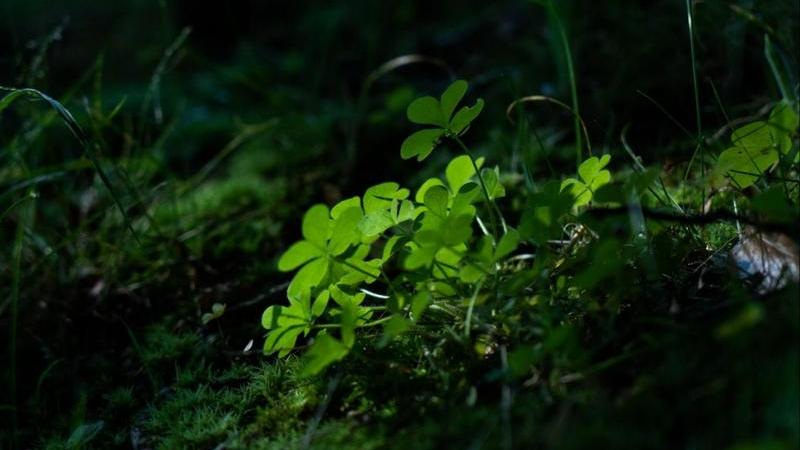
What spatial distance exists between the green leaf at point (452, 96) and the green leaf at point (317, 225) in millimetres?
335

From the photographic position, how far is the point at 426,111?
1371 millimetres

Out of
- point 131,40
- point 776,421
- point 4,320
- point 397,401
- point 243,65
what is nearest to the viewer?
point 776,421

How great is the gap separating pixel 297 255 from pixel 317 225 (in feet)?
0.22

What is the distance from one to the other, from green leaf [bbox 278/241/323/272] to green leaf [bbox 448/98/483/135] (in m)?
0.39

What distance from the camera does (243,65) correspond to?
4434 millimetres

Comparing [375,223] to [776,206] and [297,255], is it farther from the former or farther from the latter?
[776,206]

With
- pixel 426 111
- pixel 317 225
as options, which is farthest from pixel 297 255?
pixel 426 111

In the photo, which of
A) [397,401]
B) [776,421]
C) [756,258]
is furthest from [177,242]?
[776,421]

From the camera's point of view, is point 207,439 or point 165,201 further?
point 165,201

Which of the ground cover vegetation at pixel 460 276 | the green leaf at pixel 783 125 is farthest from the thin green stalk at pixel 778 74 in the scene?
the green leaf at pixel 783 125

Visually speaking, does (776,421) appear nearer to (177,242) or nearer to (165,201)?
(177,242)

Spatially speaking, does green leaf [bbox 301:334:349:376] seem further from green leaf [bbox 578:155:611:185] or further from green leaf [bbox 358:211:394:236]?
green leaf [bbox 578:155:611:185]

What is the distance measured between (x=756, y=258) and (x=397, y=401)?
698 millimetres

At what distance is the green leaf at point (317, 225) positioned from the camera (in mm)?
1241
